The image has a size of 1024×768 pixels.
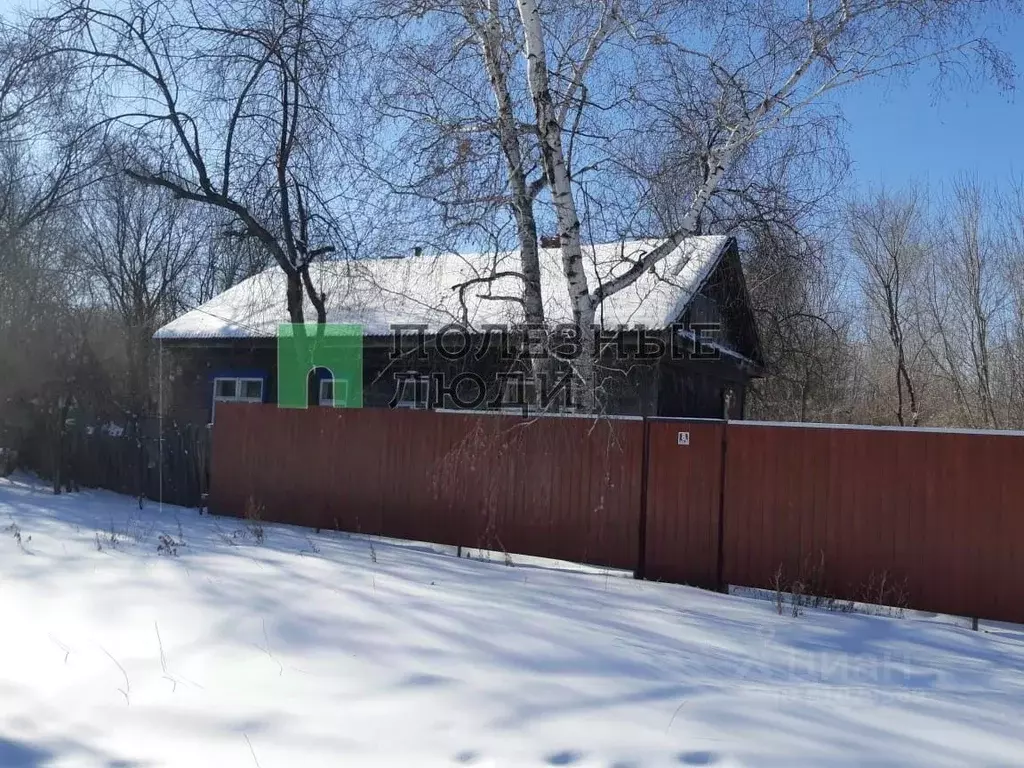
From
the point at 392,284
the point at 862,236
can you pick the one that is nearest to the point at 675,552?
the point at 392,284

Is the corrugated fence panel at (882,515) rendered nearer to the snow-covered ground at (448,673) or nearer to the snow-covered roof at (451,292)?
the snow-covered ground at (448,673)

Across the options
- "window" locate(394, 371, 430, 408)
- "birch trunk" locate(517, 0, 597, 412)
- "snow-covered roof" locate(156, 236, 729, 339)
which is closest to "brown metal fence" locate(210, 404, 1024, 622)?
"birch trunk" locate(517, 0, 597, 412)

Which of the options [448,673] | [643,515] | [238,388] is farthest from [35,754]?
[238,388]

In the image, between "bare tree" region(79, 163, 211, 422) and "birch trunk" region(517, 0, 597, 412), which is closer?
"birch trunk" region(517, 0, 597, 412)

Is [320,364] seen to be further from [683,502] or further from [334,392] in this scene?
[683,502]

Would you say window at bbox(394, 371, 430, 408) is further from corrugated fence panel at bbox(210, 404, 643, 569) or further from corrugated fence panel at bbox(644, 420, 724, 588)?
corrugated fence panel at bbox(644, 420, 724, 588)

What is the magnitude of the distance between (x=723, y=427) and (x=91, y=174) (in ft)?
38.8

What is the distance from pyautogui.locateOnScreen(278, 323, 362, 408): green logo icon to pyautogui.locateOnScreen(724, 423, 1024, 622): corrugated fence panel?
8.14 meters

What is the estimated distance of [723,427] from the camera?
7977 millimetres

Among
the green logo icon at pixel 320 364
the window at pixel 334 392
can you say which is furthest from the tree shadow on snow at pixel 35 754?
the window at pixel 334 392

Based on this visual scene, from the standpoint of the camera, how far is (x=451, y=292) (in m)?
11.1

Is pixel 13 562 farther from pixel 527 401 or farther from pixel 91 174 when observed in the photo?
pixel 91 174

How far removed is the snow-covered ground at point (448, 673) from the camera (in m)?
3.62

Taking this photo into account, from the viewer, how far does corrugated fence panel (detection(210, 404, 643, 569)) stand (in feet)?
28.1
